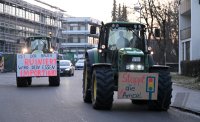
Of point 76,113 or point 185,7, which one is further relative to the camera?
point 185,7

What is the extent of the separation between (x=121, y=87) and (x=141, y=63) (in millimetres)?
1049

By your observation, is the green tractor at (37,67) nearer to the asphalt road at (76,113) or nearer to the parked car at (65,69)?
the asphalt road at (76,113)

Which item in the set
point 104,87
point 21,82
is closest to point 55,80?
point 21,82

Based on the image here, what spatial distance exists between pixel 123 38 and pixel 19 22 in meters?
65.3

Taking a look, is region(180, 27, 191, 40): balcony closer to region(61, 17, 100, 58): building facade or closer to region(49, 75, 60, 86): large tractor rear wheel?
region(49, 75, 60, 86): large tractor rear wheel

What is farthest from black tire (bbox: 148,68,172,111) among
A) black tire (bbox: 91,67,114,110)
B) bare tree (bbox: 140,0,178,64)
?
bare tree (bbox: 140,0,178,64)

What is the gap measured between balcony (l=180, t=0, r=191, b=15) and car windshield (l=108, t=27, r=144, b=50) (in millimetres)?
30556

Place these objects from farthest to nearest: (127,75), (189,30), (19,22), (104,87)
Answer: (19,22) < (189,30) < (127,75) < (104,87)

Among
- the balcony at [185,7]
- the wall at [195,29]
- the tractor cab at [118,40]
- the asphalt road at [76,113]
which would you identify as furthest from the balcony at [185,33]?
the tractor cab at [118,40]

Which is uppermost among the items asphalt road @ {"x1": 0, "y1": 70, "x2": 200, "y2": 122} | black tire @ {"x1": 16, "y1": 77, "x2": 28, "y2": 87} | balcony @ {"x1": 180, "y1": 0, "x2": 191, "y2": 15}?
balcony @ {"x1": 180, "y1": 0, "x2": 191, "y2": 15}

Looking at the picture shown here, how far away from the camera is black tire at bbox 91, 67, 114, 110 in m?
14.2

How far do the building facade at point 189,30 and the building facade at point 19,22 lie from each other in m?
25.0

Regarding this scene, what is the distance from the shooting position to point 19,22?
261 ft

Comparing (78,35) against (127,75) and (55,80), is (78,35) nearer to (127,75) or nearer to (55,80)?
(55,80)
